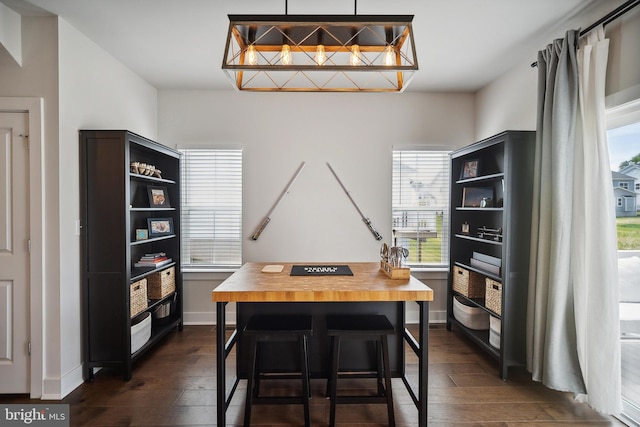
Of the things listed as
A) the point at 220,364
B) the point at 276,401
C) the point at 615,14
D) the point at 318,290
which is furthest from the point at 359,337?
the point at 615,14

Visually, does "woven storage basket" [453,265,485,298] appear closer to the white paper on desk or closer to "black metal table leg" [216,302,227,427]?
the white paper on desk

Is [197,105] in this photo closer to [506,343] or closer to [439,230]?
[439,230]

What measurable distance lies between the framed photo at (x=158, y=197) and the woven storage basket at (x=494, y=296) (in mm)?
3242

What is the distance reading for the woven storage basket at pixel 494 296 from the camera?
2.55m

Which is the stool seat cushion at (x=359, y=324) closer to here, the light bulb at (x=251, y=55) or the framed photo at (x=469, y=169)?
the light bulb at (x=251, y=55)

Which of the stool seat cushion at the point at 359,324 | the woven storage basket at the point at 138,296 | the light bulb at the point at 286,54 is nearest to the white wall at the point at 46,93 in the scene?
the woven storage basket at the point at 138,296

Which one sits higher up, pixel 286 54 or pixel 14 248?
pixel 286 54

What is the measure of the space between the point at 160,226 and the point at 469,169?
3237mm

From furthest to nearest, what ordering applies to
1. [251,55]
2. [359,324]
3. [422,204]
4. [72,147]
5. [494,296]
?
[422,204]
[494,296]
[72,147]
[359,324]
[251,55]

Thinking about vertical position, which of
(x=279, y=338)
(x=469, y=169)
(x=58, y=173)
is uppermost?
(x=469, y=169)

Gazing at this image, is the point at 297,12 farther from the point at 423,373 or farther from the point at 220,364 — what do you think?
the point at 423,373

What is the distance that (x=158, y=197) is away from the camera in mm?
3094

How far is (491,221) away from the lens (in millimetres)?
3145

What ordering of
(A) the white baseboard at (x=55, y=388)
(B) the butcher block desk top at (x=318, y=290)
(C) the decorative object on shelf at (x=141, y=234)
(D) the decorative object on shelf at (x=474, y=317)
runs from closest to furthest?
1. (B) the butcher block desk top at (x=318, y=290)
2. (A) the white baseboard at (x=55, y=388)
3. (C) the decorative object on shelf at (x=141, y=234)
4. (D) the decorative object on shelf at (x=474, y=317)
